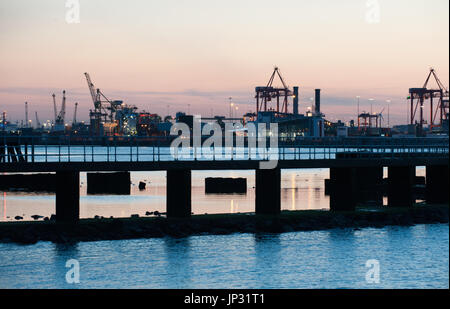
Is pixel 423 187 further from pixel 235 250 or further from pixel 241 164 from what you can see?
pixel 235 250

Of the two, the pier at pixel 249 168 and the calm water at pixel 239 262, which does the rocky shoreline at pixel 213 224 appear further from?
the pier at pixel 249 168

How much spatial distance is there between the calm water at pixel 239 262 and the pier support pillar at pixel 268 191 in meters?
3.15

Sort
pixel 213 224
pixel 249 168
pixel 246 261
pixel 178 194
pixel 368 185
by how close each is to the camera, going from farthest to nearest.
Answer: pixel 368 185
pixel 249 168
pixel 178 194
pixel 213 224
pixel 246 261

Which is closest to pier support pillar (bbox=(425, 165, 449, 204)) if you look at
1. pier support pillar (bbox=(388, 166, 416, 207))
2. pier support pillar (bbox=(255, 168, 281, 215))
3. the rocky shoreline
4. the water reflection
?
pier support pillar (bbox=(388, 166, 416, 207))

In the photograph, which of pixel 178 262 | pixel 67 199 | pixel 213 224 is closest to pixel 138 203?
pixel 213 224

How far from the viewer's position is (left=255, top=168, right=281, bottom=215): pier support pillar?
161 feet

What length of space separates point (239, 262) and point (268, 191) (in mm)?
11049

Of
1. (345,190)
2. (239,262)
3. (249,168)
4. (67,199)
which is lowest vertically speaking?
(239,262)

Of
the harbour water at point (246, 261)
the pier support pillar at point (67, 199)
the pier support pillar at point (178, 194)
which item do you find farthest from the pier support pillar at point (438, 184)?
the pier support pillar at point (67, 199)

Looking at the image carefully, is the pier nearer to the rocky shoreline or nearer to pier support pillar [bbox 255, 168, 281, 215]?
pier support pillar [bbox 255, 168, 281, 215]

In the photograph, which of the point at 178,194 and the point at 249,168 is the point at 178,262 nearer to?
the point at 178,194

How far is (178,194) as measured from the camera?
153 feet

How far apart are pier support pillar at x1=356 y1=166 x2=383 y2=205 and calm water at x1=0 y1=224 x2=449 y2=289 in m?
23.4
